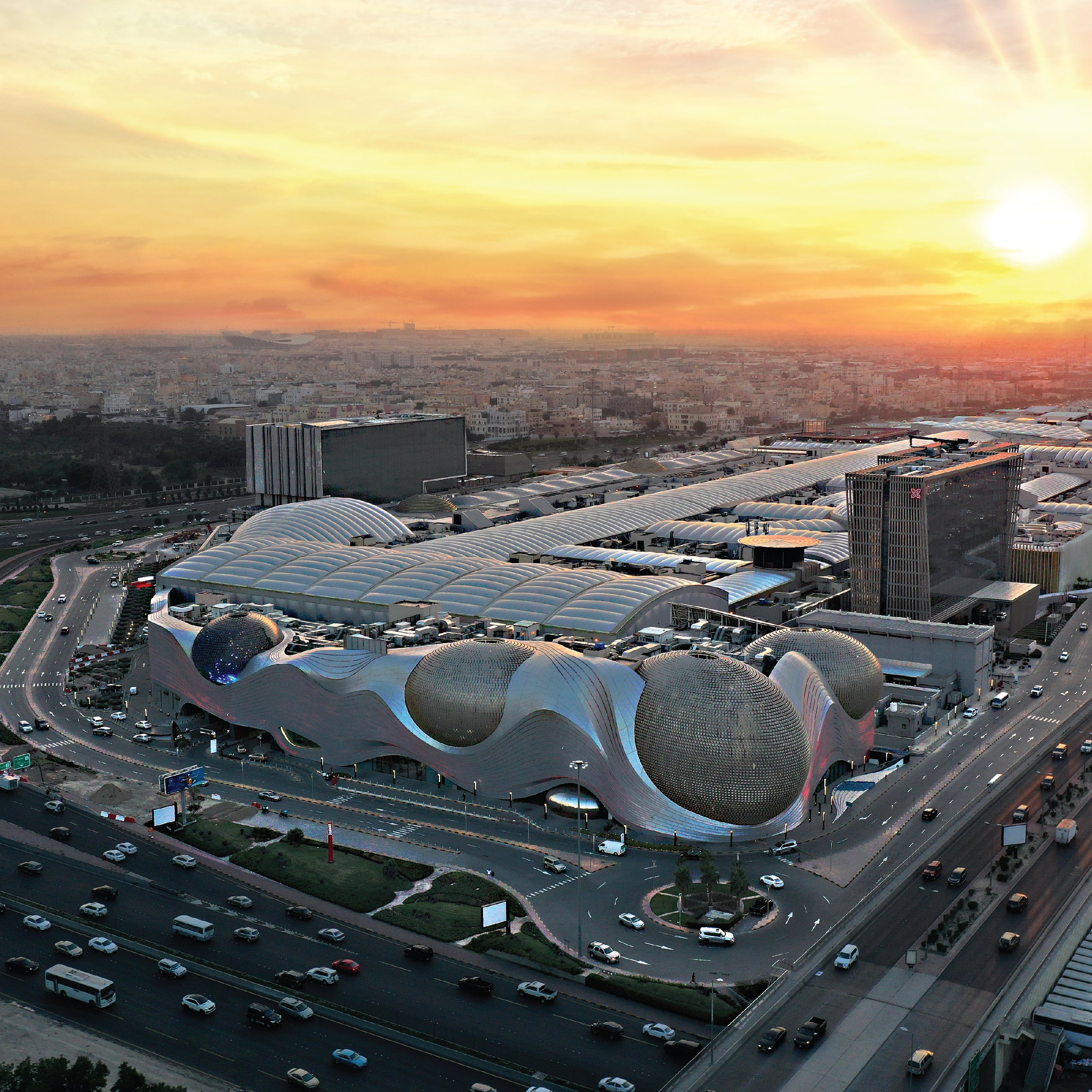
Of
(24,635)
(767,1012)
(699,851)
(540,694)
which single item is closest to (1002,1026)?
(767,1012)

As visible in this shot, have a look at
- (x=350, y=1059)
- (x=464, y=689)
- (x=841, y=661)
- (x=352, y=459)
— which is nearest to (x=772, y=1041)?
(x=350, y=1059)

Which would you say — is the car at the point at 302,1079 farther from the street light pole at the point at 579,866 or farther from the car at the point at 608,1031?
the street light pole at the point at 579,866

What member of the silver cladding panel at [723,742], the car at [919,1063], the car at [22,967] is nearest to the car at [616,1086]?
the car at [919,1063]

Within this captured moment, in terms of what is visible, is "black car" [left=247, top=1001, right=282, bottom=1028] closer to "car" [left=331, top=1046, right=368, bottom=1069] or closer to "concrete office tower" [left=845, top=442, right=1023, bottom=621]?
"car" [left=331, top=1046, right=368, bottom=1069]

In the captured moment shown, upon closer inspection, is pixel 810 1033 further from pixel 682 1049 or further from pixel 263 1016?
pixel 263 1016

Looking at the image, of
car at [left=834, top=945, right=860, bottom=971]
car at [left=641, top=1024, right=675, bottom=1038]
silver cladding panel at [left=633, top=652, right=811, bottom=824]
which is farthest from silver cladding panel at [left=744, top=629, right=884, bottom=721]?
car at [left=641, top=1024, right=675, bottom=1038]
